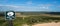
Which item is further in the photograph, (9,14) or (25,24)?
(25,24)

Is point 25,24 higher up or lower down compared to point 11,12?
lower down

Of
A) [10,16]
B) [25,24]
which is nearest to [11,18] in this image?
[10,16]

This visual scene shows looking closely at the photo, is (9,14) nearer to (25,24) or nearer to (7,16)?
(7,16)

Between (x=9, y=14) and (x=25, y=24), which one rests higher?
(x=9, y=14)

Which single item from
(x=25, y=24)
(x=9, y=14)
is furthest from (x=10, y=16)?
(x=25, y=24)

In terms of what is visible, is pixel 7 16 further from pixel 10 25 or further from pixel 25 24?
pixel 25 24

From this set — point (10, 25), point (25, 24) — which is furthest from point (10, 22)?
point (25, 24)

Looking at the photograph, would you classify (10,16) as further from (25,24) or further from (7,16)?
(25,24)

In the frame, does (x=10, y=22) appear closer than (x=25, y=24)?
Yes
